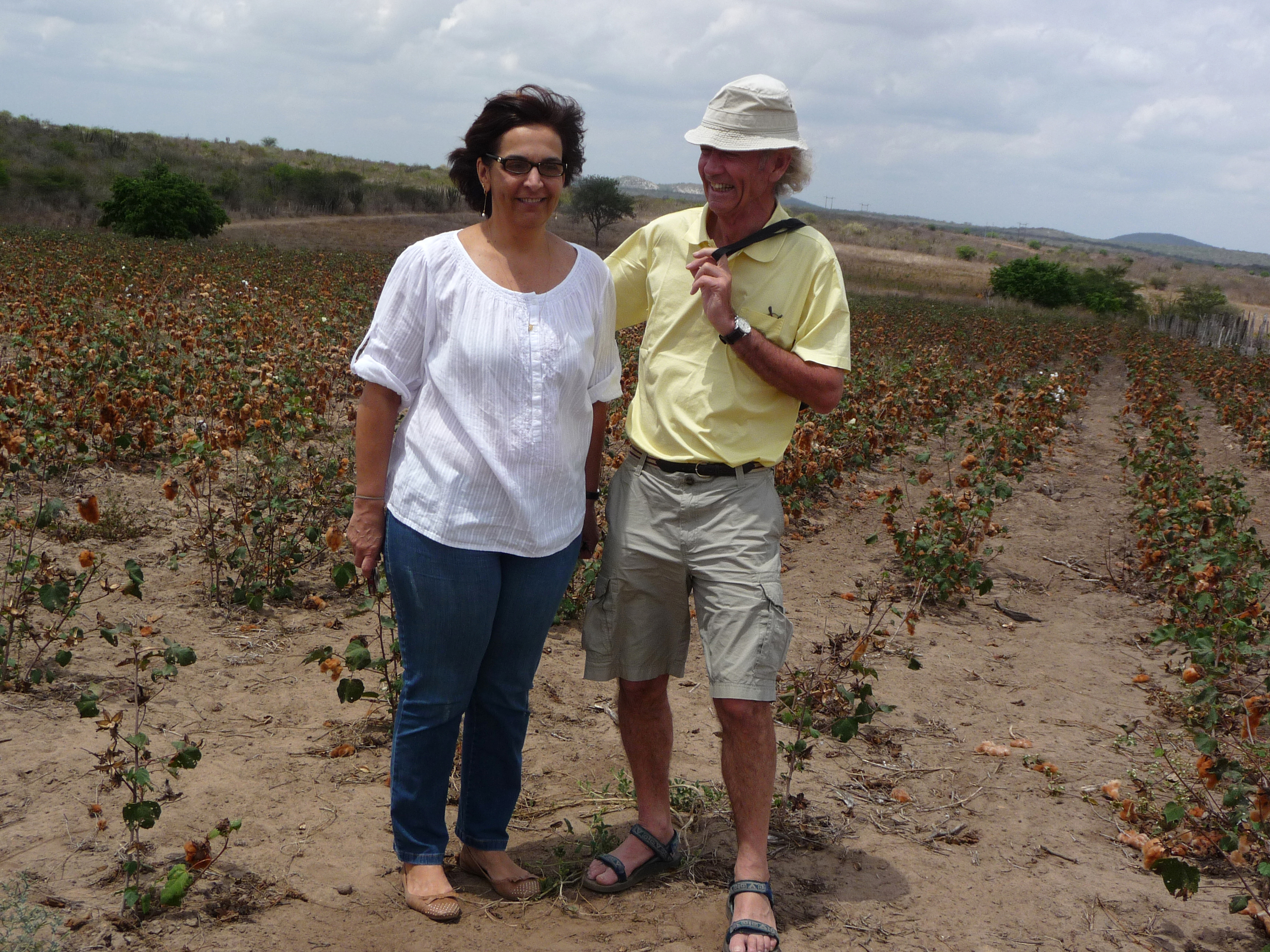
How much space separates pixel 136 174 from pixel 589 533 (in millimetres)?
46663

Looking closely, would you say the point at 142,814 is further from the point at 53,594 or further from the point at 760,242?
the point at 760,242

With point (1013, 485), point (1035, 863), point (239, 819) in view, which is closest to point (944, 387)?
point (1013, 485)

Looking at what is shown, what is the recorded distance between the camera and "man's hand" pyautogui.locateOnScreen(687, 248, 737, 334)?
7.85 feet

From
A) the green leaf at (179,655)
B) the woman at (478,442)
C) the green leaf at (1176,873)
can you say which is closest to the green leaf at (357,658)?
the green leaf at (179,655)

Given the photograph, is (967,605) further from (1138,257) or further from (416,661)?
(1138,257)

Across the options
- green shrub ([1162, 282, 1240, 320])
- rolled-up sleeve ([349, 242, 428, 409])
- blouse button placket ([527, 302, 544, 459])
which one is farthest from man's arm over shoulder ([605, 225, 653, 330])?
green shrub ([1162, 282, 1240, 320])

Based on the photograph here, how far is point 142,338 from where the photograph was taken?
7211mm

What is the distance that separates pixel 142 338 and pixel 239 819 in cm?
529

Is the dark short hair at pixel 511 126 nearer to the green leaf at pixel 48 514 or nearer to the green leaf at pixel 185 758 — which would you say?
the green leaf at pixel 185 758

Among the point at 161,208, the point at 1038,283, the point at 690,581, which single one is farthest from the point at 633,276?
the point at 1038,283

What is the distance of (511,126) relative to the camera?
2.29m

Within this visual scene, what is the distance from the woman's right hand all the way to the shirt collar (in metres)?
0.95

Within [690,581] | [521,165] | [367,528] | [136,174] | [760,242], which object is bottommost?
[690,581]

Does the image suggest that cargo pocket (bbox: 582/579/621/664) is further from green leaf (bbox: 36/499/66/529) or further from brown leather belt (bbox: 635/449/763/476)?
green leaf (bbox: 36/499/66/529)
